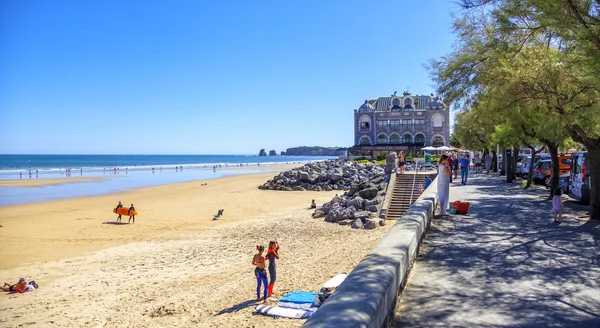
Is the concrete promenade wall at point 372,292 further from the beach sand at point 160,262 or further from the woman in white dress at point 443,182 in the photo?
the woman in white dress at point 443,182

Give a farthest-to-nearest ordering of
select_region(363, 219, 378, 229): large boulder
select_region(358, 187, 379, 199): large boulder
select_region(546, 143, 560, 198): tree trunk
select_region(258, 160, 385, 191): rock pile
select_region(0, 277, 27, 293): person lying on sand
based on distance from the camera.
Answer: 1. select_region(258, 160, 385, 191): rock pile
2. select_region(358, 187, 379, 199): large boulder
3. select_region(363, 219, 378, 229): large boulder
4. select_region(546, 143, 560, 198): tree trunk
5. select_region(0, 277, 27, 293): person lying on sand

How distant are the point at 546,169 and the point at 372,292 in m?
24.0

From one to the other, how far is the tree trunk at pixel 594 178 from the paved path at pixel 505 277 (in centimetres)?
97

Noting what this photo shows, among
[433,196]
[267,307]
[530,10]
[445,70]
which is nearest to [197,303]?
[267,307]

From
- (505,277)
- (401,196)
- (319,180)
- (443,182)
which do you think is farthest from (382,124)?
(505,277)

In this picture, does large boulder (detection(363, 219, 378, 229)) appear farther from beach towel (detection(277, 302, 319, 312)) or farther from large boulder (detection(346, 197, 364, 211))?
beach towel (detection(277, 302, 319, 312))

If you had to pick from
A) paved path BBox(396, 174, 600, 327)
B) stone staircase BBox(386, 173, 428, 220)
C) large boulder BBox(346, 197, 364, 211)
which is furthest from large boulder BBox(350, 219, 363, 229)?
paved path BBox(396, 174, 600, 327)

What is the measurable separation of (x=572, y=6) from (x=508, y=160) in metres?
22.9

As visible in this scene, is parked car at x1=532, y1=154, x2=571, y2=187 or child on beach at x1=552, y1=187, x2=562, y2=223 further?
parked car at x1=532, y1=154, x2=571, y2=187

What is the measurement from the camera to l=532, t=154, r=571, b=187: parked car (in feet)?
76.4

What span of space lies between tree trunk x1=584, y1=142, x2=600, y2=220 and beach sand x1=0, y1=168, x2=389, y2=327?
20.5 ft

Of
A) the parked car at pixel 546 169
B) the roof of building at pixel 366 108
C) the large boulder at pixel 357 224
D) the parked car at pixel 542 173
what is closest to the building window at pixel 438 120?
the roof of building at pixel 366 108

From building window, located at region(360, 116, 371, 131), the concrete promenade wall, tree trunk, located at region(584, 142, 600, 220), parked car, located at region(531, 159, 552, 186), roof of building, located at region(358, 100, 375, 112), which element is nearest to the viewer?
the concrete promenade wall

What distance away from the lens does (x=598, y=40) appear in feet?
20.4
